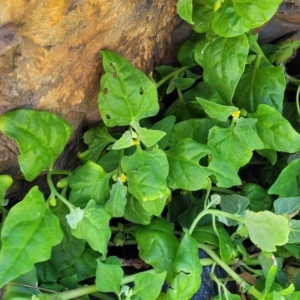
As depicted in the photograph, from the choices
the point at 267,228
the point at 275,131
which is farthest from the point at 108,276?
the point at 275,131

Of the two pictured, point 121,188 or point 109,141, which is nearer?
point 121,188

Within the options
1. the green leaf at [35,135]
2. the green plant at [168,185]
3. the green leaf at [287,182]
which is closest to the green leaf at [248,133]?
the green plant at [168,185]

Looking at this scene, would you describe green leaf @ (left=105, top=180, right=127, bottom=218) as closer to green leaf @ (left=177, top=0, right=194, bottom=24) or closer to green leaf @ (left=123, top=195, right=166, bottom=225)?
green leaf @ (left=123, top=195, right=166, bottom=225)

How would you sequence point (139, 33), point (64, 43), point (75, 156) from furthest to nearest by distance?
point (75, 156)
point (139, 33)
point (64, 43)

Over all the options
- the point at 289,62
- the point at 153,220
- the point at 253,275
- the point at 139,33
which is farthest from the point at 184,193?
the point at 289,62

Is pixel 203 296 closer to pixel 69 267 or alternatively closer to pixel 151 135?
pixel 69 267

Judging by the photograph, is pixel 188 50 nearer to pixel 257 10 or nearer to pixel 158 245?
pixel 257 10
